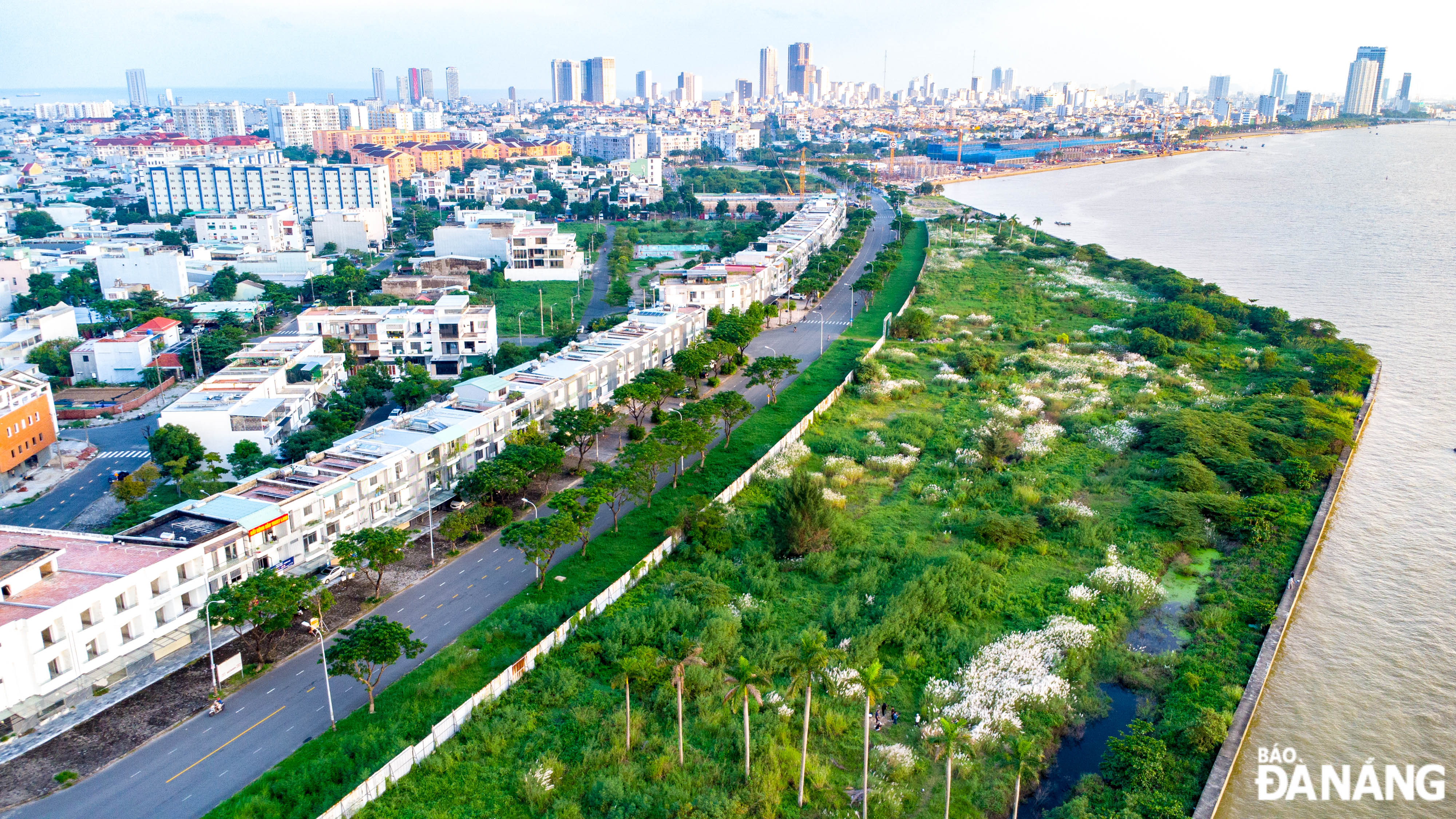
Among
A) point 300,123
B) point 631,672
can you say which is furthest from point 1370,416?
point 300,123

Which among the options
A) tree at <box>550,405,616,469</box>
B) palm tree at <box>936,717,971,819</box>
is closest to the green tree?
palm tree at <box>936,717,971,819</box>

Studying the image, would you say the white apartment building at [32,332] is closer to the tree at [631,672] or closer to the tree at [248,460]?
the tree at [248,460]

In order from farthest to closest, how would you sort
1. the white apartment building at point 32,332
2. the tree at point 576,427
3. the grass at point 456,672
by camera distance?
the white apartment building at point 32,332 → the tree at point 576,427 → the grass at point 456,672

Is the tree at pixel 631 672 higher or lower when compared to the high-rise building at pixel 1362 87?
lower

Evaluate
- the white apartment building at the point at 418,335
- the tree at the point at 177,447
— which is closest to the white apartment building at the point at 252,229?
the white apartment building at the point at 418,335

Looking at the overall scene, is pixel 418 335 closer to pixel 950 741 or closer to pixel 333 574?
pixel 333 574

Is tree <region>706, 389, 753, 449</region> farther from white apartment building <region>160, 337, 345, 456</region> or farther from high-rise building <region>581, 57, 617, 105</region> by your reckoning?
high-rise building <region>581, 57, 617, 105</region>
